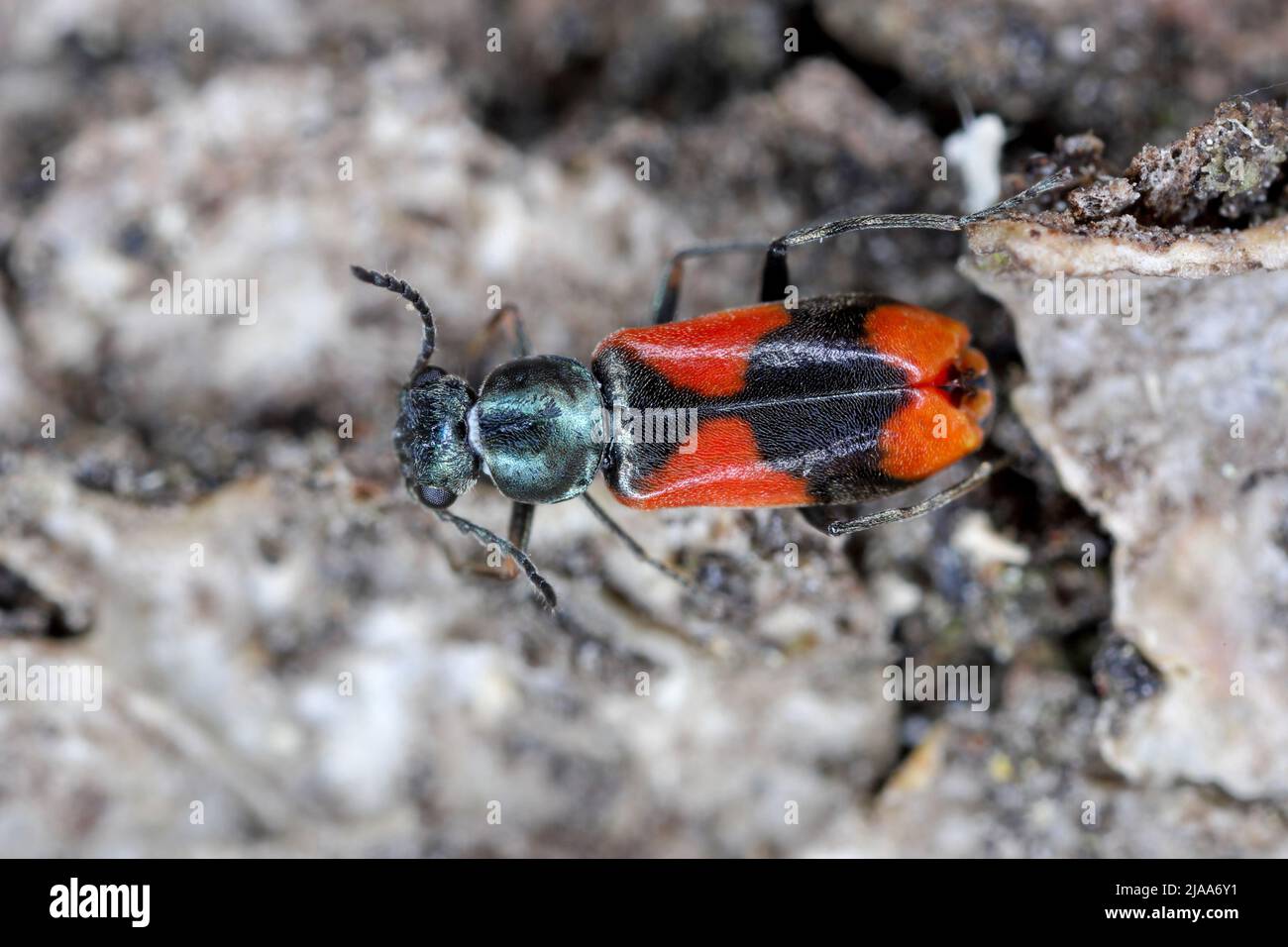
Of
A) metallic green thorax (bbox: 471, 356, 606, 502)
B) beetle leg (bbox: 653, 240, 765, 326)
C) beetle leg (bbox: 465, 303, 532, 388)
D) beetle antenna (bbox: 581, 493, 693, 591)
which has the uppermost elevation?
beetle leg (bbox: 653, 240, 765, 326)

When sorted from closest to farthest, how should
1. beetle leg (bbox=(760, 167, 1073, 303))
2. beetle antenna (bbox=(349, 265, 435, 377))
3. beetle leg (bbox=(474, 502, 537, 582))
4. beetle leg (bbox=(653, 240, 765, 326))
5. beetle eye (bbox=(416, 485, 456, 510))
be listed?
beetle leg (bbox=(760, 167, 1073, 303))
beetle antenna (bbox=(349, 265, 435, 377))
beetle eye (bbox=(416, 485, 456, 510))
beetle leg (bbox=(474, 502, 537, 582))
beetle leg (bbox=(653, 240, 765, 326))

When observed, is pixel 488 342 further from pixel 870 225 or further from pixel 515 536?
pixel 870 225

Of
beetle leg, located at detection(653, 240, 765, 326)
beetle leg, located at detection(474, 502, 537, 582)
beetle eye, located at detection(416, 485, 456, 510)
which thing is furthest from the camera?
beetle leg, located at detection(653, 240, 765, 326)

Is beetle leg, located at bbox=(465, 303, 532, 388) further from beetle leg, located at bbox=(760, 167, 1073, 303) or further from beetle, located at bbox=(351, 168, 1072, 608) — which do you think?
beetle leg, located at bbox=(760, 167, 1073, 303)

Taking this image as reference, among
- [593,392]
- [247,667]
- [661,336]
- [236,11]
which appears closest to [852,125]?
[661,336]

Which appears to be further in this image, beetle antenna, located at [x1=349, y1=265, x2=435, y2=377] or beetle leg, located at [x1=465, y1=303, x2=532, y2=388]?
beetle leg, located at [x1=465, y1=303, x2=532, y2=388]

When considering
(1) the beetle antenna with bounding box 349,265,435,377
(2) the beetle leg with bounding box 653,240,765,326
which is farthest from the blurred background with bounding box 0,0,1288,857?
(1) the beetle antenna with bounding box 349,265,435,377

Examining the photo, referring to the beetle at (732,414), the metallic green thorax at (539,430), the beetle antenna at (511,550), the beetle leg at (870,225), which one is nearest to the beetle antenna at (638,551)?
the beetle at (732,414)

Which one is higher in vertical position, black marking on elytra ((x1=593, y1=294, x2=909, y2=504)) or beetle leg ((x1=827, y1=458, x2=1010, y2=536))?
black marking on elytra ((x1=593, y1=294, x2=909, y2=504))
